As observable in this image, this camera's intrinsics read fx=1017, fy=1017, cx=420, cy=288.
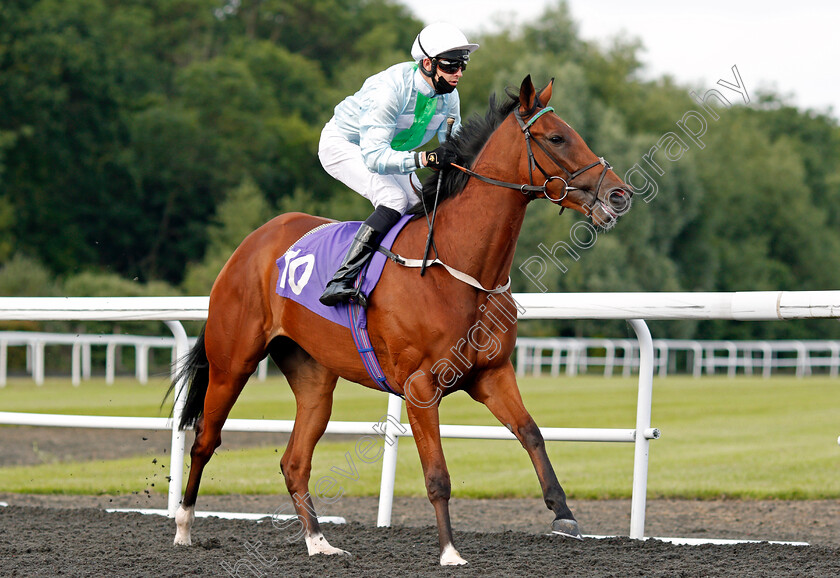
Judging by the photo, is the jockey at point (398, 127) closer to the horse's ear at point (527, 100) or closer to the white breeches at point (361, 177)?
the white breeches at point (361, 177)

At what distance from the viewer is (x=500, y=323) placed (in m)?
3.94

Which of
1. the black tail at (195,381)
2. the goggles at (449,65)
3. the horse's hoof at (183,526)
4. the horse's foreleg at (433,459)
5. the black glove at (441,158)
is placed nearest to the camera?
the horse's foreleg at (433,459)

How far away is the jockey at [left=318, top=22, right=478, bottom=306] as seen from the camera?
4160 mm

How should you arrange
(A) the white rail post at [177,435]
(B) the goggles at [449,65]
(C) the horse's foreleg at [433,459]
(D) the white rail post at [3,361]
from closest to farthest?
1. (C) the horse's foreleg at [433,459]
2. (B) the goggles at [449,65]
3. (A) the white rail post at [177,435]
4. (D) the white rail post at [3,361]

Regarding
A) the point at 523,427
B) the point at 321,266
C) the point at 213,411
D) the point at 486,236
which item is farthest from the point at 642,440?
the point at 213,411

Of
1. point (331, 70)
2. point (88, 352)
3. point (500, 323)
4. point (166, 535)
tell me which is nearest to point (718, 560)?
point (500, 323)

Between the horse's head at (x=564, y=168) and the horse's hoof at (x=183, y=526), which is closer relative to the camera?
the horse's head at (x=564, y=168)

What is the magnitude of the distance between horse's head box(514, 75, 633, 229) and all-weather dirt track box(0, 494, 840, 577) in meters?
1.25

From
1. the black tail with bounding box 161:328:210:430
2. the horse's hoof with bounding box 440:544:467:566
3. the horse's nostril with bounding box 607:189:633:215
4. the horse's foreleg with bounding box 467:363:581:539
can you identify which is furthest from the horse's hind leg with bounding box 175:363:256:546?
the horse's nostril with bounding box 607:189:633:215

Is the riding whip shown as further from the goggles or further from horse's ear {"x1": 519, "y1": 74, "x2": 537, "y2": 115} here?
horse's ear {"x1": 519, "y1": 74, "x2": 537, "y2": 115}

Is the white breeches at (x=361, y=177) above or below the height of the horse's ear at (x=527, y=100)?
below

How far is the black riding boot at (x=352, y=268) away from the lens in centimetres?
415

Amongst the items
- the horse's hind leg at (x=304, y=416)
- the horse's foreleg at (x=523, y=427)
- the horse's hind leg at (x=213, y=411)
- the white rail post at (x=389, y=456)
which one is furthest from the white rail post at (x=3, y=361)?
the horse's foreleg at (x=523, y=427)

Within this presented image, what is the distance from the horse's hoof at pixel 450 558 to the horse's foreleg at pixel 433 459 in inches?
0.8
